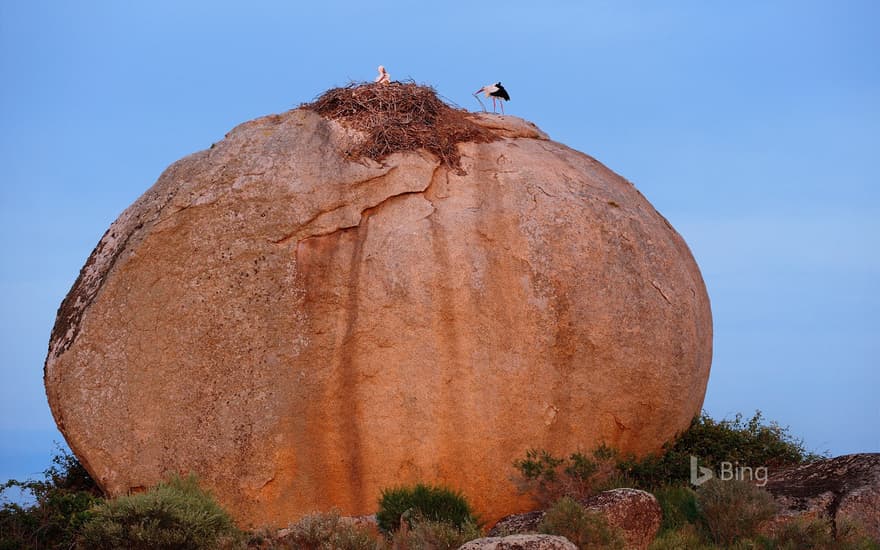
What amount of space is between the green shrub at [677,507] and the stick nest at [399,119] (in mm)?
4678

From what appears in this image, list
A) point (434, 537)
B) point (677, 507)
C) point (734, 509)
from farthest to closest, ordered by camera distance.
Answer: point (677, 507) → point (734, 509) → point (434, 537)

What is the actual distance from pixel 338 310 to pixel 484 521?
9.66 feet

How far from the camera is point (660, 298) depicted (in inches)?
534

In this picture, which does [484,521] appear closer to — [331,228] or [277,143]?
[331,228]

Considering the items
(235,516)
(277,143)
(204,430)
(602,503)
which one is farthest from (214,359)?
(602,503)

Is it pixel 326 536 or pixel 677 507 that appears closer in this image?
pixel 326 536

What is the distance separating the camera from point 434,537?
34.2 ft

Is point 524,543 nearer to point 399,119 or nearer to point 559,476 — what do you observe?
point 559,476

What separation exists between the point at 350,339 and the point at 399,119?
3.12 metres

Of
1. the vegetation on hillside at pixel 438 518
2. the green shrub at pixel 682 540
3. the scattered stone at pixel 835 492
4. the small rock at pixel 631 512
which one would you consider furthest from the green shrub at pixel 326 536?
the scattered stone at pixel 835 492

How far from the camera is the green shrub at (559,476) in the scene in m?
12.5

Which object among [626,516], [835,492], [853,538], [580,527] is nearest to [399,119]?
[626,516]

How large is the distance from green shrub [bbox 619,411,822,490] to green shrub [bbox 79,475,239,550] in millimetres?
4950

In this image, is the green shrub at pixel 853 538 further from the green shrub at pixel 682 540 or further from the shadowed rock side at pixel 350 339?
the shadowed rock side at pixel 350 339
